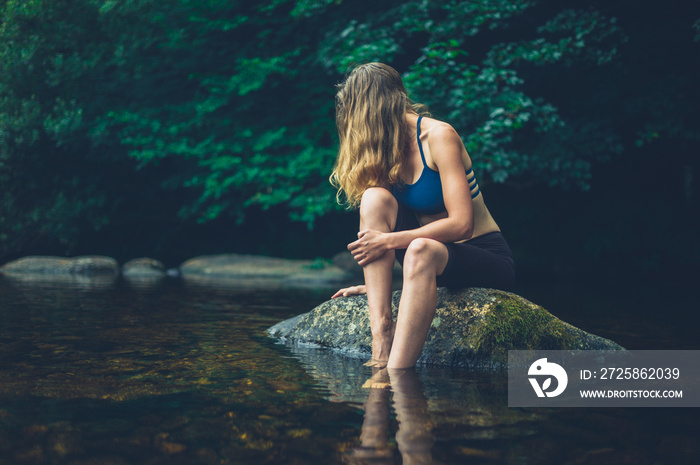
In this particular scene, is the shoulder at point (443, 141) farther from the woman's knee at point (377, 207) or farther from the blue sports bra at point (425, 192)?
the woman's knee at point (377, 207)

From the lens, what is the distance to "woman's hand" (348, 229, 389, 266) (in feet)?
8.86

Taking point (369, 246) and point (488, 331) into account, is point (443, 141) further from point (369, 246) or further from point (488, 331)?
point (488, 331)

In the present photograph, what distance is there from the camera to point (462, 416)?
1878 mm

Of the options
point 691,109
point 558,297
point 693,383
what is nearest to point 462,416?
point 693,383

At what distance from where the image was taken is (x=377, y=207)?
284 centimetres

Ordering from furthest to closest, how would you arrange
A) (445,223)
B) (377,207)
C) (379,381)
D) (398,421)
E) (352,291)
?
(352,291) → (377,207) → (445,223) → (379,381) → (398,421)

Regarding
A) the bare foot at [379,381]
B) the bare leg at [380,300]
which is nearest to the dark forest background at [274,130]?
the bare leg at [380,300]

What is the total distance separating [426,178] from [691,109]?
27.8 ft

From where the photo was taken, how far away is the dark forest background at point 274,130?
32.8 ft

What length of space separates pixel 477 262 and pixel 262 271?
8.51 metres

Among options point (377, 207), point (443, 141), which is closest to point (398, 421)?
point (377, 207)

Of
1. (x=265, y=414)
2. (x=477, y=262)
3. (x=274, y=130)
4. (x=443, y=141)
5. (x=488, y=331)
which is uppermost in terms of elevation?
(x=274, y=130)

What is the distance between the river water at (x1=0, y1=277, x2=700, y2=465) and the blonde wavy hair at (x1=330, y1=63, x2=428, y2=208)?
0.87 meters

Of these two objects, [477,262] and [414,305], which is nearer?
[414,305]
